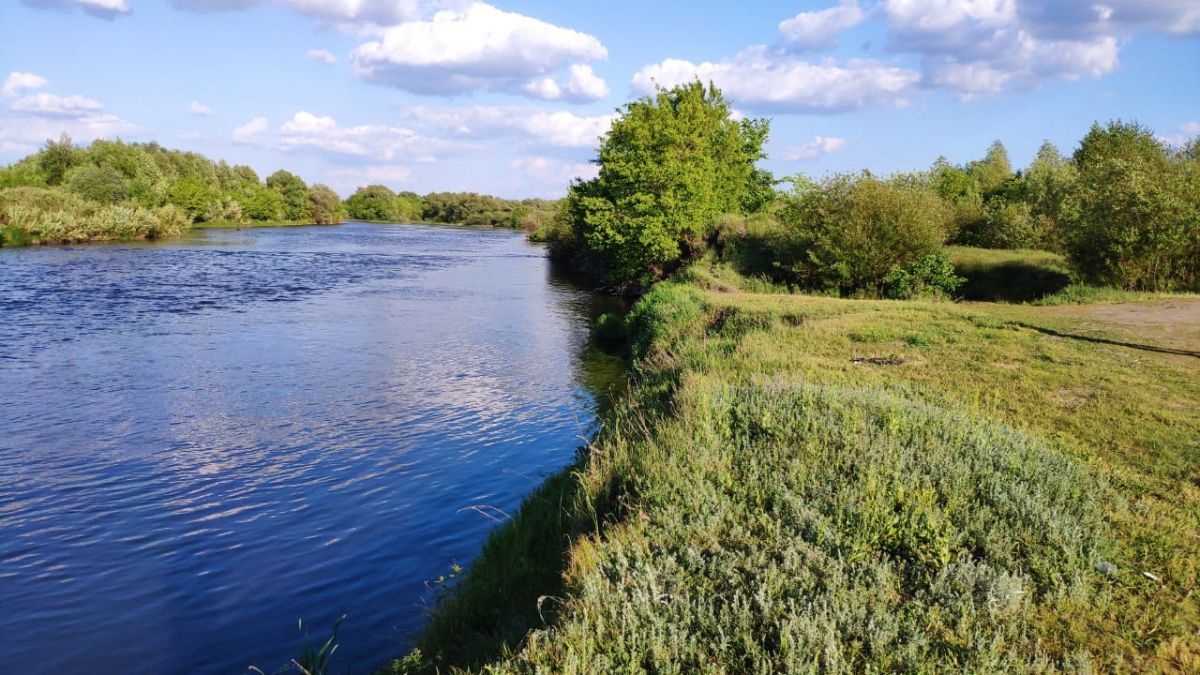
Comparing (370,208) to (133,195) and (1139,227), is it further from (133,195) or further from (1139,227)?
(1139,227)

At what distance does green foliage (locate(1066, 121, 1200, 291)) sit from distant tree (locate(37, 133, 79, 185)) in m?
109

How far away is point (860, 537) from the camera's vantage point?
19.7 ft

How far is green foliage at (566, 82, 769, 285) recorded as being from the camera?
36906mm

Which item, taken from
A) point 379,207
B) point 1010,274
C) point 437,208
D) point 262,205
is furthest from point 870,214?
point 437,208

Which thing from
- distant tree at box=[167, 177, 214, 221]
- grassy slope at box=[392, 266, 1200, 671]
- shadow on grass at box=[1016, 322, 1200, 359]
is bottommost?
grassy slope at box=[392, 266, 1200, 671]

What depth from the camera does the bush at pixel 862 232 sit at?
91.0 feet

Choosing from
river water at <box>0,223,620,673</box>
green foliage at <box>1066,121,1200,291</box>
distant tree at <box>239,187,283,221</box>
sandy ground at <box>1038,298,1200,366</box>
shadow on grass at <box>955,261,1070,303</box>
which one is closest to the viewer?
river water at <box>0,223,620,673</box>

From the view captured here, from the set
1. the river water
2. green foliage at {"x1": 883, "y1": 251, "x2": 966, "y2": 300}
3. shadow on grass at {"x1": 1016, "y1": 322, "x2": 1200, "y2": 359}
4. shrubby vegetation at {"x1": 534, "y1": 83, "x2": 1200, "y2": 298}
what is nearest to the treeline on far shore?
the river water

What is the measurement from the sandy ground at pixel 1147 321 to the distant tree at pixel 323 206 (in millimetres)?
123658

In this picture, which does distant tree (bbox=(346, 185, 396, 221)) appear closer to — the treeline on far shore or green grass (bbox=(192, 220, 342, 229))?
the treeline on far shore

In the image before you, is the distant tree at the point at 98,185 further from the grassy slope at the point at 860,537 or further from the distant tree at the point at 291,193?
the grassy slope at the point at 860,537

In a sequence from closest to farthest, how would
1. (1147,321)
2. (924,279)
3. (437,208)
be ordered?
(1147,321) < (924,279) < (437,208)

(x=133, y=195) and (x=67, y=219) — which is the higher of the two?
(x=133, y=195)

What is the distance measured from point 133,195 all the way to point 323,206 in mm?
44982
